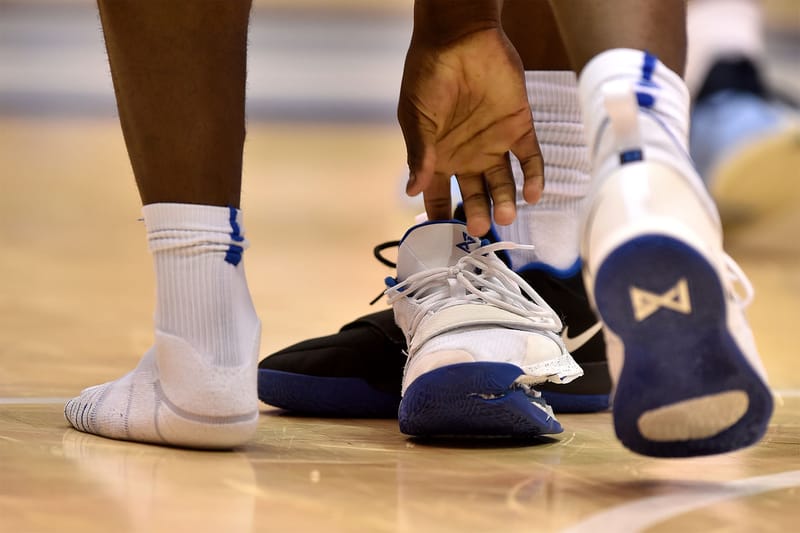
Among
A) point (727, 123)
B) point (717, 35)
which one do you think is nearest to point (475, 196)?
point (727, 123)

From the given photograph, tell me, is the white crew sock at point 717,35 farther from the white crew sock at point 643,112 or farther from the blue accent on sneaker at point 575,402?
the white crew sock at point 643,112

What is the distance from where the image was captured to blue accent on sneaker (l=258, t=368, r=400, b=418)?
1049 millimetres

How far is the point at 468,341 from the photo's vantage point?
0.86 metres

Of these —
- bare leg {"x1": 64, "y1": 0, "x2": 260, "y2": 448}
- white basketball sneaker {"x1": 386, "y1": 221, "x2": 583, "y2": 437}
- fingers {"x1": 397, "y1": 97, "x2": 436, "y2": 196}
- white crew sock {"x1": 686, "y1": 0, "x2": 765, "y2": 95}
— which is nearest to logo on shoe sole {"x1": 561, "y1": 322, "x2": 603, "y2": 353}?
white basketball sneaker {"x1": 386, "y1": 221, "x2": 583, "y2": 437}

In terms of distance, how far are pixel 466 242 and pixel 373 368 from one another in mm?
154

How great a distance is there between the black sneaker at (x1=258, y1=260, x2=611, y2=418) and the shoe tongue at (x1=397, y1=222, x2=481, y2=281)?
0.09 metres

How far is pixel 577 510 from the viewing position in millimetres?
653

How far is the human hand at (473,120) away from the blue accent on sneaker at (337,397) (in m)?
0.18

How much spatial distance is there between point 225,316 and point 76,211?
9.44 ft

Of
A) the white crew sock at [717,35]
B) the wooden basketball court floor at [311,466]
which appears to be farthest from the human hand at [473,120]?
the white crew sock at [717,35]

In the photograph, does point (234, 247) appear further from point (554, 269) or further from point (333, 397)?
point (554, 269)

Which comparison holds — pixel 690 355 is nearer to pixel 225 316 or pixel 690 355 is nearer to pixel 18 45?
pixel 225 316

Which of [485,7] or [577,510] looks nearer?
[577,510]

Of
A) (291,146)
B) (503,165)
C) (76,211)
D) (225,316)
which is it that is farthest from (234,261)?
(291,146)
